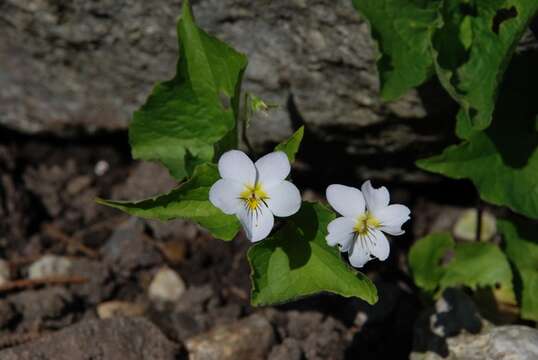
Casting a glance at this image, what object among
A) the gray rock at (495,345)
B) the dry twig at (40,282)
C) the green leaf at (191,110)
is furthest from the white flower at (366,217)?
the dry twig at (40,282)

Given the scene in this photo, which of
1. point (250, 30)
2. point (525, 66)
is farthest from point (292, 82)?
point (525, 66)

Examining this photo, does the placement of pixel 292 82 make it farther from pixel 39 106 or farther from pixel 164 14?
pixel 39 106

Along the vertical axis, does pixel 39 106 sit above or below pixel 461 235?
above

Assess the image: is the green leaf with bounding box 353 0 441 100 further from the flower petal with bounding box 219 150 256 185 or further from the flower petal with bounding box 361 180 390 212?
the flower petal with bounding box 219 150 256 185

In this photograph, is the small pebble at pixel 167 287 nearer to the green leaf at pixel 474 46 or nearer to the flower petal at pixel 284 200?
the flower petal at pixel 284 200

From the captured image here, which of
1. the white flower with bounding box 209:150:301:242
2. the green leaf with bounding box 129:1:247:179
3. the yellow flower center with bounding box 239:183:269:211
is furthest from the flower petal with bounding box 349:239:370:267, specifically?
the green leaf with bounding box 129:1:247:179

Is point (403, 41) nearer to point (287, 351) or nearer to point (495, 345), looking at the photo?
point (495, 345)

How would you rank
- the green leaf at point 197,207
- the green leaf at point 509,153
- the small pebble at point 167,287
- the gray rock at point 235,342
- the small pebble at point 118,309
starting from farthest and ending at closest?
1. the small pebble at point 167,287
2. the small pebble at point 118,309
3. the gray rock at point 235,342
4. the green leaf at point 509,153
5. the green leaf at point 197,207
